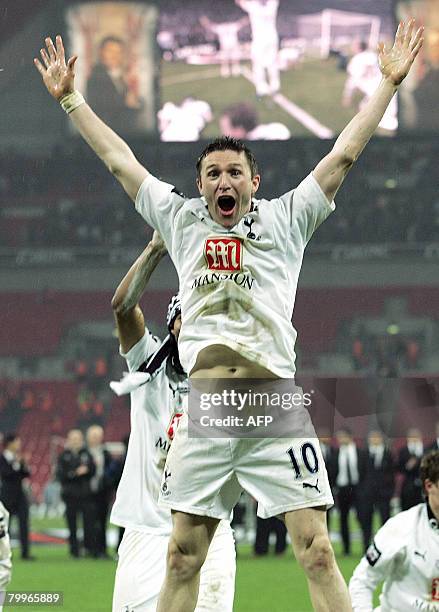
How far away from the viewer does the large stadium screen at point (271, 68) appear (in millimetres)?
32719

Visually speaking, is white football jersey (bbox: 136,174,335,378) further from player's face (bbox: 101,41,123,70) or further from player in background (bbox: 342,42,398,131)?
player's face (bbox: 101,41,123,70)

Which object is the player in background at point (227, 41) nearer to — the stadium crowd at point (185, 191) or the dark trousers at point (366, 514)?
the stadium crowd at point (185, 191)

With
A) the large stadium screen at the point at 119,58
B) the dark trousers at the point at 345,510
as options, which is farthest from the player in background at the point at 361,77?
the dark trousers at the point at 345,510

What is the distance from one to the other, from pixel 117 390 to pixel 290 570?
8.41 meters

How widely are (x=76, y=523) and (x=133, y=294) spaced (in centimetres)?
1044

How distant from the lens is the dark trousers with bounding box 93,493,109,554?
1529cm

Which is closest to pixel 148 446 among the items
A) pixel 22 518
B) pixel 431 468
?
pixel 431 468

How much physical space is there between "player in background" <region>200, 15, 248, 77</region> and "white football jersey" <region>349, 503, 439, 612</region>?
94.0 feet

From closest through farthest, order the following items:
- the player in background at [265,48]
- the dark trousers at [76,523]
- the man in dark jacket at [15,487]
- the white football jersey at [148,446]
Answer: the white football jersey at [148,446], the man in dark jacket at [15,487], the dark trousers at [76,523], the player in background at [265,48]

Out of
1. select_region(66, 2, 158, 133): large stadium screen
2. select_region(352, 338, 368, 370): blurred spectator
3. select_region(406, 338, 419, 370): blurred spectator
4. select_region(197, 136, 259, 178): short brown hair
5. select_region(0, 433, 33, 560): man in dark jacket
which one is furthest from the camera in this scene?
select_region(66, 2, 158, 133): large stadium screen

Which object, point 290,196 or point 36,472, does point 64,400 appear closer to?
point 36,472

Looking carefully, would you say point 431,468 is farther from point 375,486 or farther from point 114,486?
point 114,486

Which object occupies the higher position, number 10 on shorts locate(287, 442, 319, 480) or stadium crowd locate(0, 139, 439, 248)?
stadium crowd locate(0, 139, 439, 248)

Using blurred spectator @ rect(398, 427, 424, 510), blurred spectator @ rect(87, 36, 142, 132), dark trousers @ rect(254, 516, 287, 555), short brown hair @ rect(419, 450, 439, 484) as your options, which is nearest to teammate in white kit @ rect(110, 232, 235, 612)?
short brown hair @ rect(419, 450, 439, 484)
